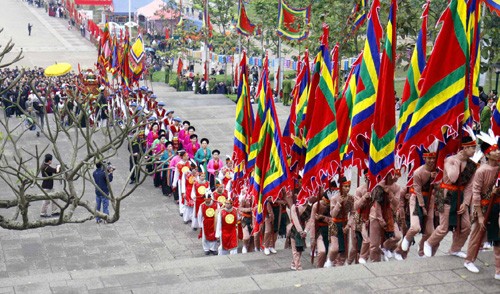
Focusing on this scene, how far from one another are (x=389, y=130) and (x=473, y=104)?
1365mm

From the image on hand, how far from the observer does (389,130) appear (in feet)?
36.3

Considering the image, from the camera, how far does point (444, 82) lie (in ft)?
36.1

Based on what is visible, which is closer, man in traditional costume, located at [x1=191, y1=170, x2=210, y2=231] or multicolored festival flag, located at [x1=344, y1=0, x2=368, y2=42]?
man in traditional costume, located at [x1=191, y1=170, x2=210, y2=231]

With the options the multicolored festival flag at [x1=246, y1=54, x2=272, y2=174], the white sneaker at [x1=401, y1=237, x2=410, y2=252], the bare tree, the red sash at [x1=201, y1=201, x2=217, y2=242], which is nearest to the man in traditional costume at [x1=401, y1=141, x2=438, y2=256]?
the white sneaker at [x1=401, y1=237, x2=410, y2=252]

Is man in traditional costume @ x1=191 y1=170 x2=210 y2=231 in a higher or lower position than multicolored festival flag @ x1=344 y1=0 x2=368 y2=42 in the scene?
lower

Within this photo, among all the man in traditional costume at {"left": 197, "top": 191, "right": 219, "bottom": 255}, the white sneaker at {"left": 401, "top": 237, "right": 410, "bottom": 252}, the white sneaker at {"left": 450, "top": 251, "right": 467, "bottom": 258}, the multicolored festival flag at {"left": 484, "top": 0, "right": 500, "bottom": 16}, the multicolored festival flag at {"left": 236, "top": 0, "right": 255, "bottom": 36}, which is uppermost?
the multicolored festival flag at {"left": 484, "top": 0, "right": 500, "bottom": 16}

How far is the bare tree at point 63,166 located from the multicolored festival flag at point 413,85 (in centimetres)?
334

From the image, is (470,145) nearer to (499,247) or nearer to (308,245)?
(499,247)

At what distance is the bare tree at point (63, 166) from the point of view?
9156 millimetres

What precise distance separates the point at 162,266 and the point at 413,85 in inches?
163

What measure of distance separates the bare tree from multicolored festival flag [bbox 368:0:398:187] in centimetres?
284

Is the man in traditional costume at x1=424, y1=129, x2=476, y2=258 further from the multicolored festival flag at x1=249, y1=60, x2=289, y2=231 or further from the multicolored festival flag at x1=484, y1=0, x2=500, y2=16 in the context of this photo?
the multicolored festival flag at x1=484, y1=0, x2=500, y2=16

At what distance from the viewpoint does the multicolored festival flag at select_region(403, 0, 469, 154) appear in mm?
10938

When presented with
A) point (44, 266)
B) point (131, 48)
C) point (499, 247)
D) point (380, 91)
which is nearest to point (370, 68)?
point (380, 91)
